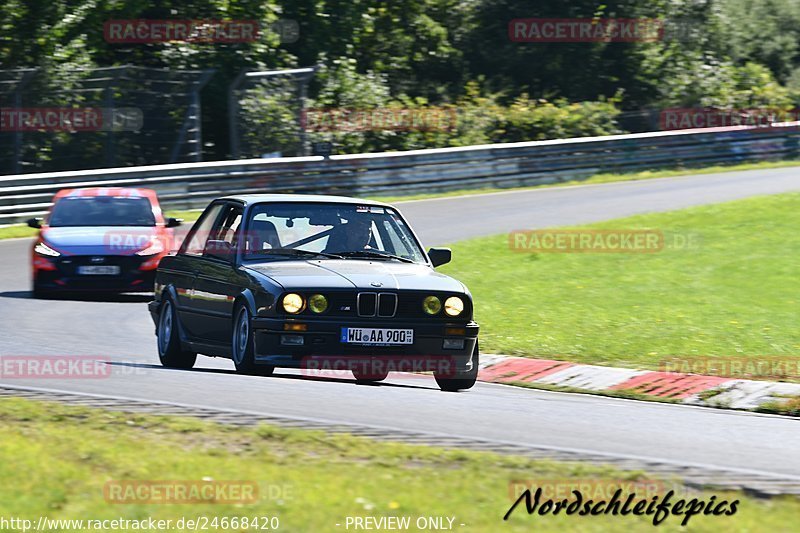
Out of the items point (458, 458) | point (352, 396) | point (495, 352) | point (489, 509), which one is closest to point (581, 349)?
point (495, 352)

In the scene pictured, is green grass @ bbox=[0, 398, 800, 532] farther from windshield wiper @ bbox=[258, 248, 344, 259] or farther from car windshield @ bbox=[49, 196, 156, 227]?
car windshield @ bbox=[49, 196, 156, 227]

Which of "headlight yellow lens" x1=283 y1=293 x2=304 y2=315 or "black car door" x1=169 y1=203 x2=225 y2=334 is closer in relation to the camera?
"headlight yellow lens" x1=283 y1=293 x2=304 y2=315

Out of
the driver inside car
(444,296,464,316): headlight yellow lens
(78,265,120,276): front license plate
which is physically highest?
the driver inside car

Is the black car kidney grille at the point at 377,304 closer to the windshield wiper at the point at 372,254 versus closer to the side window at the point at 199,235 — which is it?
the windshield wiper at the point at 372,254

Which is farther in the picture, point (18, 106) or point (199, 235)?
point (18, 106)

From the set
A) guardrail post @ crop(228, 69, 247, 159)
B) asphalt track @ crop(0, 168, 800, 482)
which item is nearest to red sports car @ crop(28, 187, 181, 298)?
asphalt track @ crop(0, 168, 800, 482)

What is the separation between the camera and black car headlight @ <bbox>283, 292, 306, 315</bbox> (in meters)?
9.85

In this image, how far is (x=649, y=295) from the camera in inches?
630

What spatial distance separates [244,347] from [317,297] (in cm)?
76

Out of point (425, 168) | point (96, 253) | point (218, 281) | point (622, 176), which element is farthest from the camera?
point (622, 176)

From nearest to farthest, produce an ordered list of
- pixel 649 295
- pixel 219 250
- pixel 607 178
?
pixel 219 250 < pixel 649 295 < pixel 607 178

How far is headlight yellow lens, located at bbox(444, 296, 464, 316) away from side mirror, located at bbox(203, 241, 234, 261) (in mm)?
1837

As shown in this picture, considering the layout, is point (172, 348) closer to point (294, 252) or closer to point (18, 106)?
point (294, 252)

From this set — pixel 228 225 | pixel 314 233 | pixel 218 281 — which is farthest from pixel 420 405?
pixel 228 225
